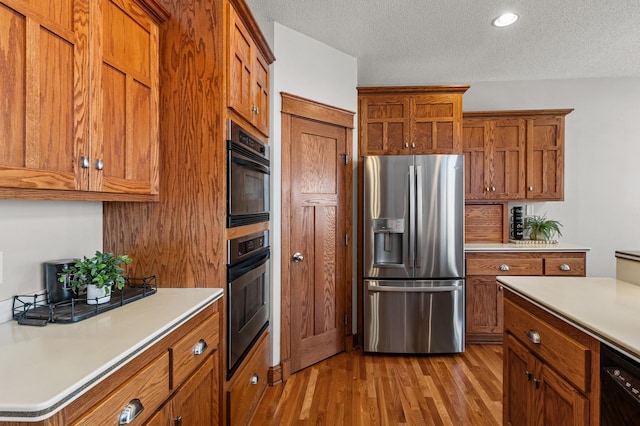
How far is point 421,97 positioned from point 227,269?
8.64 feet

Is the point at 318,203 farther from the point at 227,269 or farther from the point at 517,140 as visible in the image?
the point at 517,140

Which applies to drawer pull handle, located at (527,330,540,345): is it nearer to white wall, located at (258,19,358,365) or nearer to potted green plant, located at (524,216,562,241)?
white wall, located at (258,19,358,365)

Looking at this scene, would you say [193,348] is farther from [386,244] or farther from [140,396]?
[386,244]

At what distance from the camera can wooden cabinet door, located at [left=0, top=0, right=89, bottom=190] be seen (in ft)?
3.46

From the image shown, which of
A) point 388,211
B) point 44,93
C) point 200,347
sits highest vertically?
point 44,93

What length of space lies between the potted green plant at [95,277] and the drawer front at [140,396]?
0.43 m

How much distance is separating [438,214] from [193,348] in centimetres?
239

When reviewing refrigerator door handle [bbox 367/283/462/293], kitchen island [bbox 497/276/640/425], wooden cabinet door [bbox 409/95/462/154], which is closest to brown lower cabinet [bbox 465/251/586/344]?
refrigerator door handle [bbox 367/283/462/293]

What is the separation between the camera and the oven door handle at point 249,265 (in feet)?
6.48

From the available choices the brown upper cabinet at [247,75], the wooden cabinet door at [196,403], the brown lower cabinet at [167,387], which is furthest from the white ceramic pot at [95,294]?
the brown upper cabinet at [247,75]

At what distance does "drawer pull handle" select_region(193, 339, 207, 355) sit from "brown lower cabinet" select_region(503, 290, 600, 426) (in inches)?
54.9

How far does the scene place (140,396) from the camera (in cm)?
111

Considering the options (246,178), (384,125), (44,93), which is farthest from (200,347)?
(384,125)

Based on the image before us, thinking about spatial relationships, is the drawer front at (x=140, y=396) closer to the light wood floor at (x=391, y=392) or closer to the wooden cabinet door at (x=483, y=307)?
the light wood floor at (x=391, y=392)
